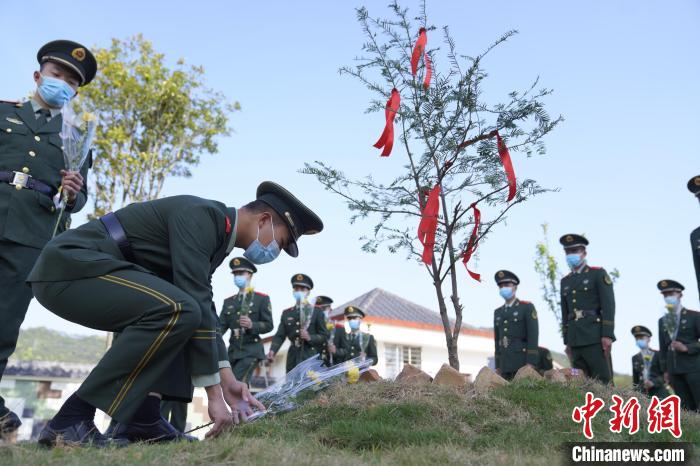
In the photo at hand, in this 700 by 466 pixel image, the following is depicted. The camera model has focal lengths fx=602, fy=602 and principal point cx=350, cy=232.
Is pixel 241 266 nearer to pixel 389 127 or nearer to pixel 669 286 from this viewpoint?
pixel 389 127

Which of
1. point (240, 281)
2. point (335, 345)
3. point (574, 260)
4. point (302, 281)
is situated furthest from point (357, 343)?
point (574, 260)

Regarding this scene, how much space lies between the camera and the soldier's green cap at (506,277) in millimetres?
10336

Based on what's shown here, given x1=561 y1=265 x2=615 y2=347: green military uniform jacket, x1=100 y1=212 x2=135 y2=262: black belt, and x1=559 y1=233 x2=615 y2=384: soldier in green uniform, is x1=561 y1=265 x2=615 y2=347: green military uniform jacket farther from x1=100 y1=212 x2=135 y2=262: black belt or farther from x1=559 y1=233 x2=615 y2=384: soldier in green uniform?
x1=100 y1=212 x2=135 y2=262: black belt

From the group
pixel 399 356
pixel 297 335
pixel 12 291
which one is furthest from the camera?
pixel 399 356

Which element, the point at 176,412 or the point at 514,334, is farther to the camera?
the point at 514,334

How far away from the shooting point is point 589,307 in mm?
8047

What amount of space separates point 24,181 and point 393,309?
26.8 metres

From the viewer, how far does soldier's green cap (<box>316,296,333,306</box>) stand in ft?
44.0

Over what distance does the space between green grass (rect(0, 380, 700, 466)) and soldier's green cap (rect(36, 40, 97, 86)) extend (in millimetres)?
3047

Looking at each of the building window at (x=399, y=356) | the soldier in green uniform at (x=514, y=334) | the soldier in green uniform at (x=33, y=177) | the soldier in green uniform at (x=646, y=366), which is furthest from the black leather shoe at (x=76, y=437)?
the building window at (x=399, y=356)

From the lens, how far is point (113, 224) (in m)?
3.60

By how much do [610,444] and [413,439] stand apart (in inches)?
40.8

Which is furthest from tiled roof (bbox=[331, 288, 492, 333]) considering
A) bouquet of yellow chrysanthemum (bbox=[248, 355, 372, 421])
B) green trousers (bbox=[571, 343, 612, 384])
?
bouquet of yellow chrysanthemum (bbox=[248, 355, 372, 421])

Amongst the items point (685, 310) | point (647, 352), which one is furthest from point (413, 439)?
point (647, 352)
